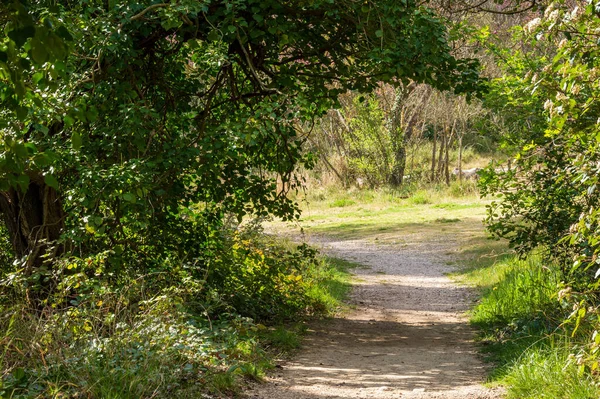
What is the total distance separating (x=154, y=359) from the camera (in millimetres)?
5316

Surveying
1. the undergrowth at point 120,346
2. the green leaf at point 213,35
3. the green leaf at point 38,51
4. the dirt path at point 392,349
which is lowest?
the dirt path at point 392,349

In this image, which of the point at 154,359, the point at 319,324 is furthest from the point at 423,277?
the point at 154,359

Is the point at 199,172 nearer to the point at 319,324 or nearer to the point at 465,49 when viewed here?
the point at 319,324

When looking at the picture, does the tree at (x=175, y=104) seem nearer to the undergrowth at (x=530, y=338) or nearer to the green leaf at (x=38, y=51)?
the undergrowth at (x=530, y=338)

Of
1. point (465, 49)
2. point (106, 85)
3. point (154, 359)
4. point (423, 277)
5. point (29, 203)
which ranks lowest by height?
point (423, 277)

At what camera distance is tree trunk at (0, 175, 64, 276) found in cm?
828

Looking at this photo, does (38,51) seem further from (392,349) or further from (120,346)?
(392,349)

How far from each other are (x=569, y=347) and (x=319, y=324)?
4.22 m

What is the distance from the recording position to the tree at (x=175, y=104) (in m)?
6.66

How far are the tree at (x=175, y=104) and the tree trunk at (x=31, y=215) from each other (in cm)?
2

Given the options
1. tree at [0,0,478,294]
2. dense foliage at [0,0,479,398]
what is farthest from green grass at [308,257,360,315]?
tree at [0,0,478,294]

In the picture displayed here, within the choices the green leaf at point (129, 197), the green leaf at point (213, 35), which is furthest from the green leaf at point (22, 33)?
the green leaf at point (213, 35)

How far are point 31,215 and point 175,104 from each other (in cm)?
201

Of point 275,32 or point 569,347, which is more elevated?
point 275,32
